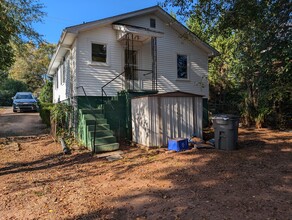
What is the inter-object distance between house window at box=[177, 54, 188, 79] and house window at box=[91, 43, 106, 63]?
13.9 feet

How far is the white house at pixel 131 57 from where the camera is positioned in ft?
35.4

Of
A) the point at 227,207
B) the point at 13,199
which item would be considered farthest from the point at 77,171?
the point at 227,207

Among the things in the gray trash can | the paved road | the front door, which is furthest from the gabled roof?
the gray trash can

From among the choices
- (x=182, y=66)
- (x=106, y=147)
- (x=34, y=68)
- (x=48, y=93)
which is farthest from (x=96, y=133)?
(x=34, y=68)

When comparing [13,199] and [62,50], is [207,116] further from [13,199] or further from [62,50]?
[13,199]

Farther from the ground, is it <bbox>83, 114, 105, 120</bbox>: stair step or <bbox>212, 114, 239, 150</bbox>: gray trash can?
<bbox>83, 114, 105, 120</bbox>: stair step

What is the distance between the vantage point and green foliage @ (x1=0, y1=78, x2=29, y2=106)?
39.8 m

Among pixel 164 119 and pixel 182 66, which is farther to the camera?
pixel 182 66

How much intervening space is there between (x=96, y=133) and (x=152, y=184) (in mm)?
4121

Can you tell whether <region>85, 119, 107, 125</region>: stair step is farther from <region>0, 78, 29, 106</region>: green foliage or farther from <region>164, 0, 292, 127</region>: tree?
<region>0, 78, 29, 106</region>: green foliage

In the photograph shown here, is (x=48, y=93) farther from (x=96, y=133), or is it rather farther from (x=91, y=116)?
(x=96, y=133)

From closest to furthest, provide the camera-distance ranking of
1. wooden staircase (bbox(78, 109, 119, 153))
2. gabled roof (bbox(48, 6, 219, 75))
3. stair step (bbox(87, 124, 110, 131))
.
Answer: wooden staircase (bbox(78, 109, 119, 153)) → stair step (bbox(87, 124, 110, 131)) → gabled roof (bbox(48, 6, 219, 75))

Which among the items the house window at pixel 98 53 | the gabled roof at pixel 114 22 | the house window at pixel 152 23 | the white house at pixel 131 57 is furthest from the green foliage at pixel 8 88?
the house window at pixel 152 23

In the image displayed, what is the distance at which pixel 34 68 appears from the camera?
36.4 m
